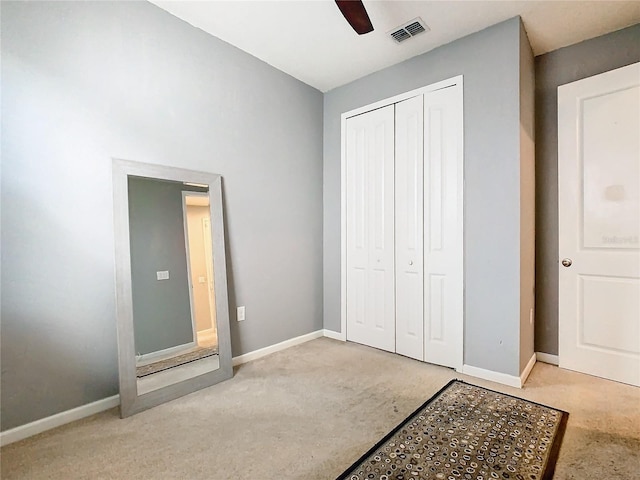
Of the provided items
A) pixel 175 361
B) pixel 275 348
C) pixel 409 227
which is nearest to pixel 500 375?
pixel 409 227

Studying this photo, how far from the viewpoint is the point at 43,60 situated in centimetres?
185

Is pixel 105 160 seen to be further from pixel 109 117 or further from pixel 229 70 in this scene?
pixel 229 70

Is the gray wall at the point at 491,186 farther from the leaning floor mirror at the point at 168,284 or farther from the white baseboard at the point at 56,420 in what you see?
the white baseboard at the point at 56,420

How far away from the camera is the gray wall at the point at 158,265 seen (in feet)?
7.16

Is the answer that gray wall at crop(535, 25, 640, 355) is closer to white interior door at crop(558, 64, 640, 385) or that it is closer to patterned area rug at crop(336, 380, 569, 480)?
white interior door at crop(558, 64, 640, 385)

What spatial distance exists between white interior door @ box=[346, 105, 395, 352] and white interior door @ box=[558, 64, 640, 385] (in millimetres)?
1410

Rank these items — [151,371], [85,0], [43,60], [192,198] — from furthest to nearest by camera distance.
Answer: [192,198] → [151,371] → [85,0] → [43,60]

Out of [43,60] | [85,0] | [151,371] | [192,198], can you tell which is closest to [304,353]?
[151,371]

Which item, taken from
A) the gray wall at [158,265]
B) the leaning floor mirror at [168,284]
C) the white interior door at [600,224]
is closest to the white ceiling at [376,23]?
the white interior door at [600,224]

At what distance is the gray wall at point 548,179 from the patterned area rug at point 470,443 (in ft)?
3.49

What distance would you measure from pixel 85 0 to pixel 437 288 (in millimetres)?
3216

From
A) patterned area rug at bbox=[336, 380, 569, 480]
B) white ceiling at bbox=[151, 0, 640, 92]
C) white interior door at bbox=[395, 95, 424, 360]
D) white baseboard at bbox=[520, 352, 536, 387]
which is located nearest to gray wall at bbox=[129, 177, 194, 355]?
white ceiling at bbox=[151, 0, 640, 92]

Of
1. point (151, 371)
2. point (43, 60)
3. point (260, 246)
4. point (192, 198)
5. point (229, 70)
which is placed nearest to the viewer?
point (43, 60)

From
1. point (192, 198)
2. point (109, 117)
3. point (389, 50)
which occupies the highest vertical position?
point (389, 50)
